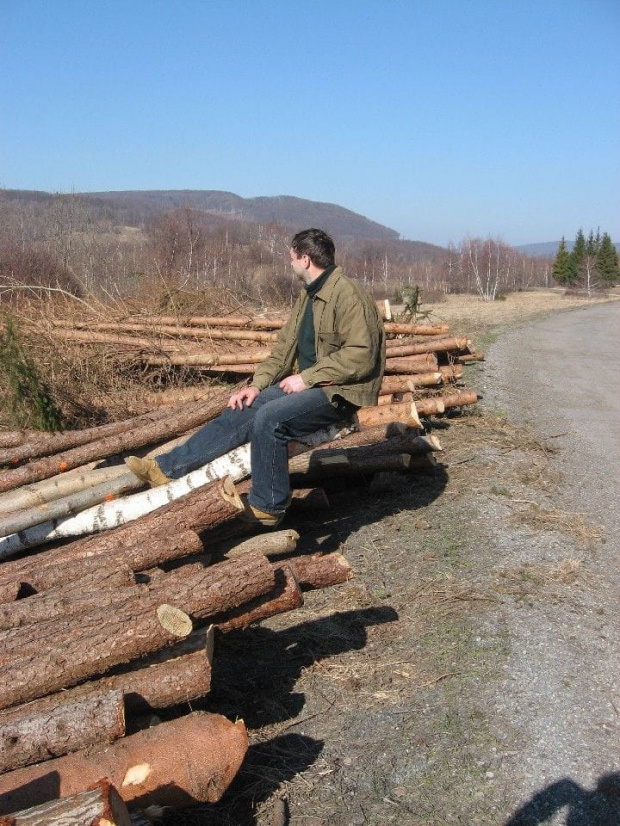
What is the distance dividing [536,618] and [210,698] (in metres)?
1.99

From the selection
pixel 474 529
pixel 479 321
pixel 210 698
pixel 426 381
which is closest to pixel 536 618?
pixel 474 529

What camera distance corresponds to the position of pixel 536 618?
15.2 feet

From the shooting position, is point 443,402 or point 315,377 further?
point 443,402

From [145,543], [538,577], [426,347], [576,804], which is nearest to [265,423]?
[145,543]

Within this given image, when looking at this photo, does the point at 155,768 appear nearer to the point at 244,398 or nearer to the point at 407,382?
the point at 244,398

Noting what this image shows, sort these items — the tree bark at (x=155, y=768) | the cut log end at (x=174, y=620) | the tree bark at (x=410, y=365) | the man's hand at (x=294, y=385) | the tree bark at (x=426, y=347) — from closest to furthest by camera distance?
the tree bark at (x=155, y=768)
the cut log end at (x=174, y=620)
the man's hand at (x=294, y=385)
the tree bark at (x=410, y=365)
the tree bark at (x=426, y=347)

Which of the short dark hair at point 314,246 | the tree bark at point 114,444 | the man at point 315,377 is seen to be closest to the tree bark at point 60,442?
the tree bark at point 114,444

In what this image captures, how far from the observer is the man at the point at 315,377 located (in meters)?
4.91

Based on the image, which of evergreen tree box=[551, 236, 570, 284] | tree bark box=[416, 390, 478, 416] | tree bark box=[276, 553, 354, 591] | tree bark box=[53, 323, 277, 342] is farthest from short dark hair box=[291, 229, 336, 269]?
evergreen tree box=[551, 236, 570, 284]

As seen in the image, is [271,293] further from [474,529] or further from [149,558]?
[149,558]

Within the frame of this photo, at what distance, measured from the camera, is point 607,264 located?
6731 centimetres

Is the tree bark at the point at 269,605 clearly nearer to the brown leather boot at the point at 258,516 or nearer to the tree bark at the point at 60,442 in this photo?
the brown leather boot at the point at 258,516

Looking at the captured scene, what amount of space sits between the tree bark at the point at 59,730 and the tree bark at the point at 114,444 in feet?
11.8

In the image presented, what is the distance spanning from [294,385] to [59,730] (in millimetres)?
2601
